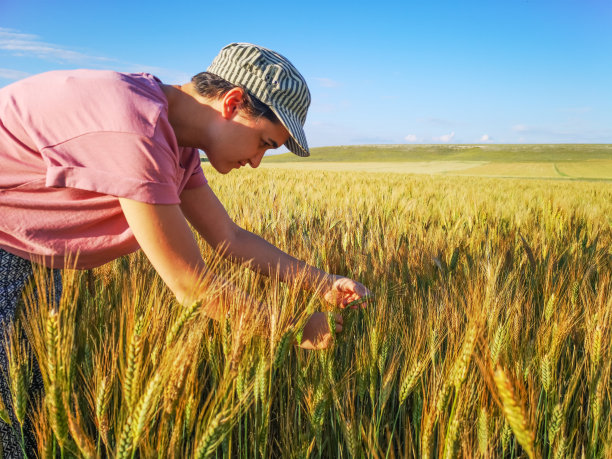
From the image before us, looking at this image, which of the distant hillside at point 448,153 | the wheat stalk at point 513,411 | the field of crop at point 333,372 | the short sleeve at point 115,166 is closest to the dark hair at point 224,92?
the short sleeve at point 115,166

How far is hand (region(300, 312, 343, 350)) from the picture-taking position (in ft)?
3.12

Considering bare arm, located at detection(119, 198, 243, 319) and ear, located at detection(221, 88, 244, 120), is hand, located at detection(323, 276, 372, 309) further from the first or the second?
ear, located at detection(221, 88, 244, 120)

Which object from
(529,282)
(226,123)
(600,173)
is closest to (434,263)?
(529,282)

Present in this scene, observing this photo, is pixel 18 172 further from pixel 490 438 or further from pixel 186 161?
pixel 490 438

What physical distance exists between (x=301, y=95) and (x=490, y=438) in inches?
36.2

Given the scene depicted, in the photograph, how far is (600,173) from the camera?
2623 cm

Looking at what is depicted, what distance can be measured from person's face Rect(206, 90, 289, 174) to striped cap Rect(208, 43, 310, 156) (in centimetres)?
5

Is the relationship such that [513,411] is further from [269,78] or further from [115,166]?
[269,78]

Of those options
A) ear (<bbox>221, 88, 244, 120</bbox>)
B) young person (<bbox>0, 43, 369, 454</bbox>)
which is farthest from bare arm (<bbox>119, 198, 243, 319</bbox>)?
ear (<bbox>221, 88, 244, 120</bbox>)

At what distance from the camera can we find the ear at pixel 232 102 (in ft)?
3.69

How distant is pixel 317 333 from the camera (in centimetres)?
99

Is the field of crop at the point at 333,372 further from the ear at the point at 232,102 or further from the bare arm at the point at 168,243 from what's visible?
the ear at the point at 232,102

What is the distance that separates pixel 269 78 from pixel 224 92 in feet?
0.39

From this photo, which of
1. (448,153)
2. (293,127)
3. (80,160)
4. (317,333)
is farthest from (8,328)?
(448,153)
